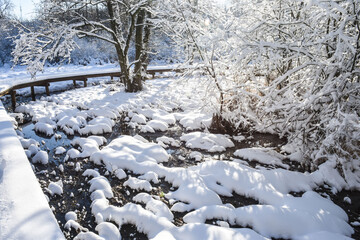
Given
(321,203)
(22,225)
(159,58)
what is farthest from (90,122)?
(159,58)

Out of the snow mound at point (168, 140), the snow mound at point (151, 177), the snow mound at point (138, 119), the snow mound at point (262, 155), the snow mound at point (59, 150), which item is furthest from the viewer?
the snow mound at point (138, 119)

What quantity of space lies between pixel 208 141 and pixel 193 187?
75.0 inches

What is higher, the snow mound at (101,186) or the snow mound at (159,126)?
the snow mound at (159,126)

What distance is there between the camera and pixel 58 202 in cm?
330

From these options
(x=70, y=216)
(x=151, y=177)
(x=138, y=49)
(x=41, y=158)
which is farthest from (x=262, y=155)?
(x=138, y=49)

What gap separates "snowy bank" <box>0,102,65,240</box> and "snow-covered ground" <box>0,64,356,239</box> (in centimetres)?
11

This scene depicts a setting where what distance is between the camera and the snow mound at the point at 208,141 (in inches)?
199

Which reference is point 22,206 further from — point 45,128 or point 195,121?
point 195,121

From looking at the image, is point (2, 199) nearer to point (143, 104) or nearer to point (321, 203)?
point (321, 203)

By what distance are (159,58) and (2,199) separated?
23.1 metres

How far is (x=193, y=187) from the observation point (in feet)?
11.5

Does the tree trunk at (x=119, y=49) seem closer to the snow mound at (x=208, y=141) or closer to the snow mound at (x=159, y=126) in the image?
the snow mound at (x=159, y=126)

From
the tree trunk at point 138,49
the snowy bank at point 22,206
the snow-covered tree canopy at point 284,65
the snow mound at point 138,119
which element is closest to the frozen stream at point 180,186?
the snow mound at point 138,119

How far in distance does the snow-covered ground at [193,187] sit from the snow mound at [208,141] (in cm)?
2
